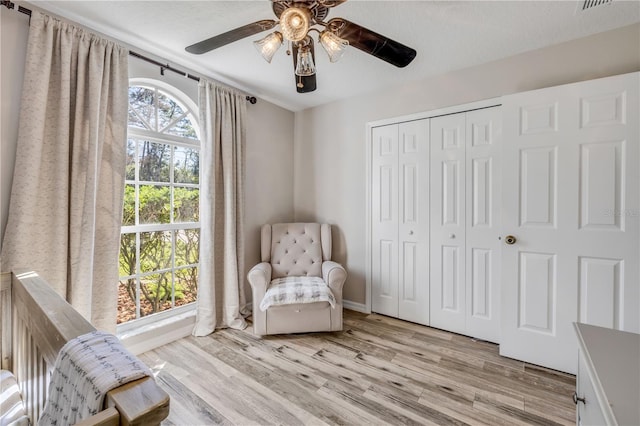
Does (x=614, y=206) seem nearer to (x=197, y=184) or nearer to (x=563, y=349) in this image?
(x=563, y=349)

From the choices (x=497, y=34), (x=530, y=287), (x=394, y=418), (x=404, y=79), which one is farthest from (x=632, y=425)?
(x=404, y=79)

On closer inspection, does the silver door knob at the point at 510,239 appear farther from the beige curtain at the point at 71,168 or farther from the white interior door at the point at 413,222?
the beige curtain at the point at 71,168

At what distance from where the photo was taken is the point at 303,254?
2.88 meters

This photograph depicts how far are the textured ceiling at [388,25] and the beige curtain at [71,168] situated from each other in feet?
0.79

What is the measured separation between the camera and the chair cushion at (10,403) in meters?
0.95

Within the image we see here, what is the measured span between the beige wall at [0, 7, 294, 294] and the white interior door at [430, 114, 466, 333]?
1.70 meters

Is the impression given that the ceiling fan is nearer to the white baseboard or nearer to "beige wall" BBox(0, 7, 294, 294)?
"beige wall" BBox(0, 7, 294, 294)

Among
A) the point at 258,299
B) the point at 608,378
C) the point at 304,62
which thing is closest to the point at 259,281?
the point at 258,299

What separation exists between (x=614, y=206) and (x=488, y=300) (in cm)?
107

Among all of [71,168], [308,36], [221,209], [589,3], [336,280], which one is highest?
[589,3]

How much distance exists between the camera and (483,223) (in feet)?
7.63

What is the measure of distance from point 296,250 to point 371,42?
80.6 inches

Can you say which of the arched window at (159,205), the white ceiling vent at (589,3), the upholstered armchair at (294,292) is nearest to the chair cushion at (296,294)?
the upholstered armchair at (294,292)

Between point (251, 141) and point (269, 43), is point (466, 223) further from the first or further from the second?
point (251, 141)
